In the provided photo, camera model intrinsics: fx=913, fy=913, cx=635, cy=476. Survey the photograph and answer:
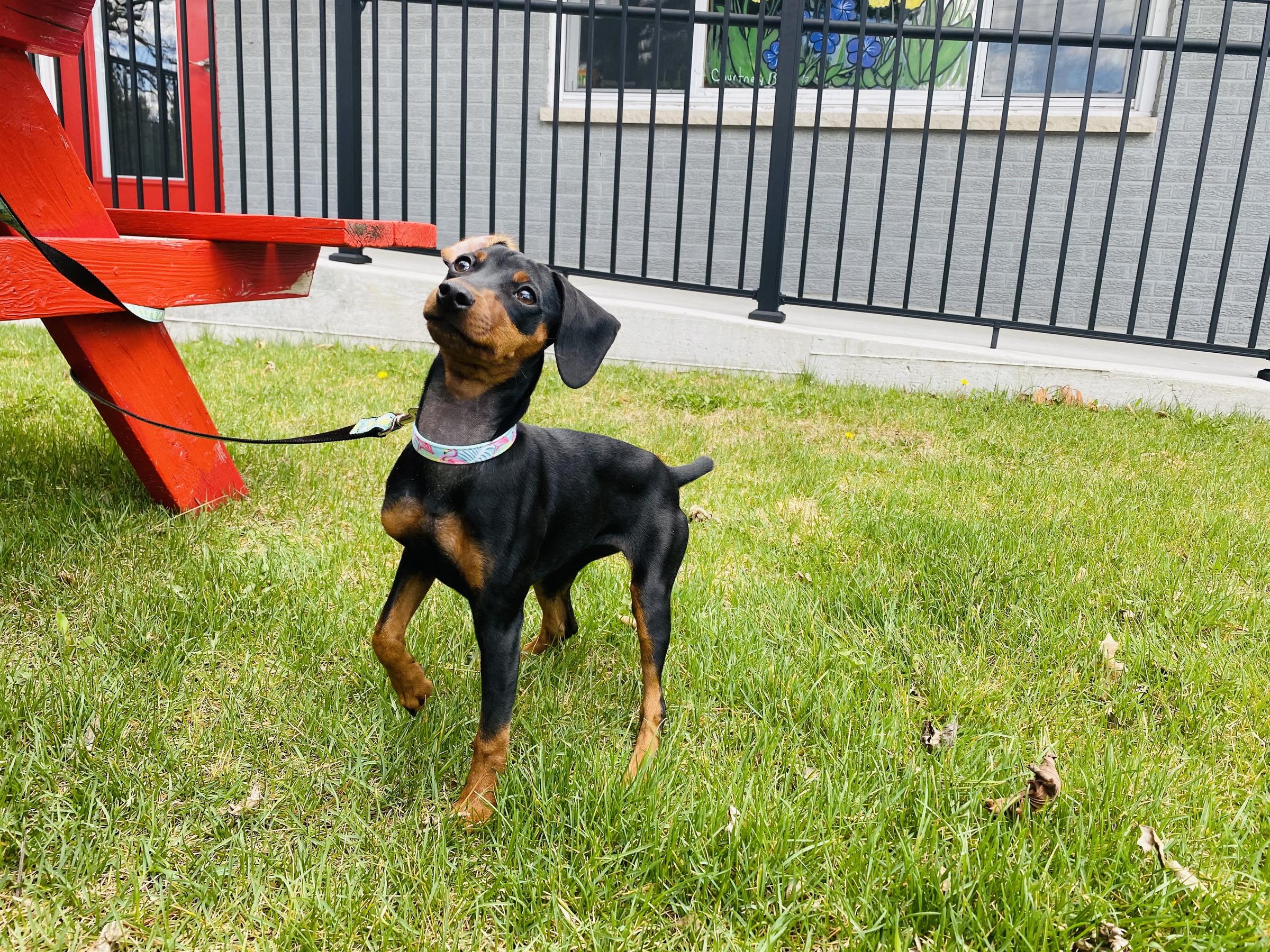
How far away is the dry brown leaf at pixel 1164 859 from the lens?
1.57 metres

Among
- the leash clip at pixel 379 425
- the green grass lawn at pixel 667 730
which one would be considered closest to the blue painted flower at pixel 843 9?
the green grass lawn at pixel 667 730

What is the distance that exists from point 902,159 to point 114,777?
7146mm

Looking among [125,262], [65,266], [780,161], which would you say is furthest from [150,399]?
[780,161]

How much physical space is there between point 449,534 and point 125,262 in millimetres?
1551

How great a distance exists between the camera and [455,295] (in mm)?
1599

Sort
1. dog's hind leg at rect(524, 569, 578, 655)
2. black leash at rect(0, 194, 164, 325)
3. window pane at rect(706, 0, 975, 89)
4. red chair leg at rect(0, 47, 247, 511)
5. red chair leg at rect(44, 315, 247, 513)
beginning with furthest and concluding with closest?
window pane at rect(706, 0, 975, 89), red chair leg at rect(44, 315, 247, 513), red chair leg at rect(0, 47, 247, 511), dog's hind leg at rect(524, 569, 578, 655), black leash at rect(0, 194, 164, 325)

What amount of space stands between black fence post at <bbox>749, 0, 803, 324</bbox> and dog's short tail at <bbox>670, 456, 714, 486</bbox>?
396 centimetres

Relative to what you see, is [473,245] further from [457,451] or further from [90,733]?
[90,733]

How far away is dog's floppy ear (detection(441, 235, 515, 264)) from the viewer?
1.90 meters

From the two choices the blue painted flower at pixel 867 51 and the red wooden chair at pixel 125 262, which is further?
the blue painted flower at pixel 867 51

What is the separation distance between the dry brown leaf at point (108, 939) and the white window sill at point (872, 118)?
20.4ft

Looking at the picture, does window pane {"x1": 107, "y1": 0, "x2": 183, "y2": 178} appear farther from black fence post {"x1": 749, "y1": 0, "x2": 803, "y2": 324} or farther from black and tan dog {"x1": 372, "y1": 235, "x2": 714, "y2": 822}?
black and tan dog {"x1": 372, "y1": 235, "x2": 714, "y2": 822}

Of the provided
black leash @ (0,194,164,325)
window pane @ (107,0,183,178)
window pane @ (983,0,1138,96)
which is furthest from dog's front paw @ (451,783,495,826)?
window pane @ (107,0,183,178)

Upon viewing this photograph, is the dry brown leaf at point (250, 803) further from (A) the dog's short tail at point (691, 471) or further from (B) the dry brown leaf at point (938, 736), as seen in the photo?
(B) the dry brown leaf at point (938, 736)
